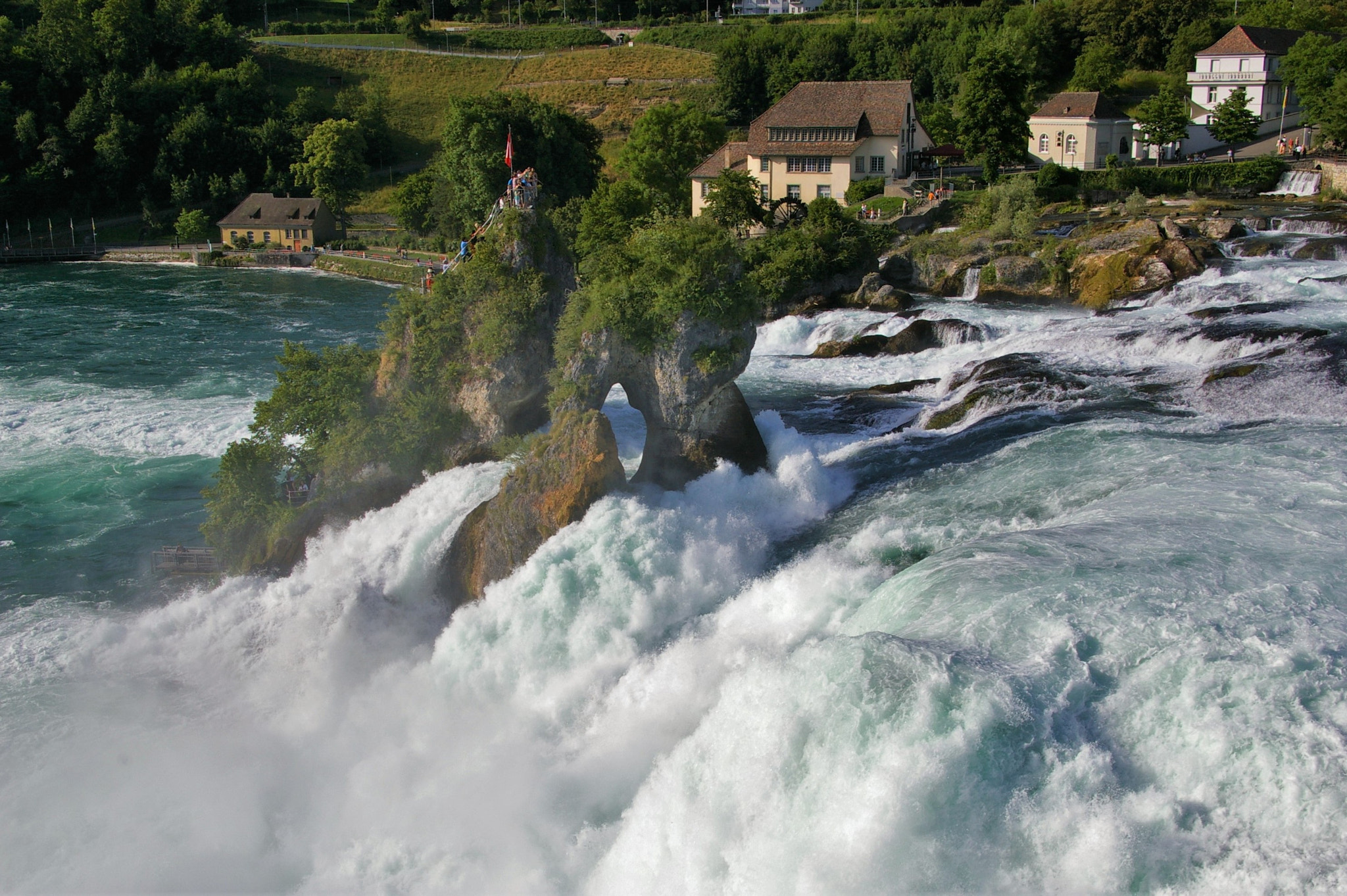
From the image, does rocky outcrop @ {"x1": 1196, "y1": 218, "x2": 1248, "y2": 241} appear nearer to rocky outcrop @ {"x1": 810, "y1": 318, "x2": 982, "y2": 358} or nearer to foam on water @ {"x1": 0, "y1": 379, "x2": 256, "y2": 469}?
rocky outcrop @ {"x1": 810, "y1": 318, "x2": 982, "y2": 358}

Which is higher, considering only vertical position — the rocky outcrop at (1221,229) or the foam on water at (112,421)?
the rocky outcrop at (1221,229)

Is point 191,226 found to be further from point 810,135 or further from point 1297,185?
point 1297,185

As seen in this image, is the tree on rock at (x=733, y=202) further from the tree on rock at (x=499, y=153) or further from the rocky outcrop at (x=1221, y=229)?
the rocky outcrop at (x=1221, y=229)

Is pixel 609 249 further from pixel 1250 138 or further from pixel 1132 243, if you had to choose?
pixel 1250 138

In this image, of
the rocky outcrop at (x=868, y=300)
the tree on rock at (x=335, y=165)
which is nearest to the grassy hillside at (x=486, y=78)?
the tree on rock at (x=335, y=165)

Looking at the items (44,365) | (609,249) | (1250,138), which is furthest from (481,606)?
(1250,138)

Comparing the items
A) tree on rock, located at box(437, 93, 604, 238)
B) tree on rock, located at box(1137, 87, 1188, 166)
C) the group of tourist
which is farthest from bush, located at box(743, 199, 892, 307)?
the group of tourist

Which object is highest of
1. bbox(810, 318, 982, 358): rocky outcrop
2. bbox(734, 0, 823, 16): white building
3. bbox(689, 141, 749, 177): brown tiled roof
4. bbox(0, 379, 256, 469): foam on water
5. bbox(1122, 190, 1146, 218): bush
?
bbox(734, 0, 823, 16): white building
